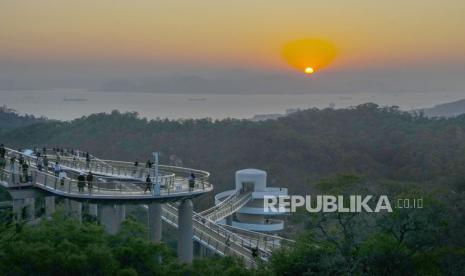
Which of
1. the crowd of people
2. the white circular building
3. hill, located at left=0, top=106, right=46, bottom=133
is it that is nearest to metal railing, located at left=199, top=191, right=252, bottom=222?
the white circular building

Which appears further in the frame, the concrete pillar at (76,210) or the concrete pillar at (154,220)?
the concrete pillar at (154,220)

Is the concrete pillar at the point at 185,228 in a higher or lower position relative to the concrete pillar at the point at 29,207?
lower

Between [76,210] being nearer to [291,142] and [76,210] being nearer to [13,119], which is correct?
[291,142]

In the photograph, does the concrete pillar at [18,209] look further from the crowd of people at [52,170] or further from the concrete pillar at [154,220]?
the concrete pillar at [154,220]

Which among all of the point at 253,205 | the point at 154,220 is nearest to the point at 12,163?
the point at 154,220

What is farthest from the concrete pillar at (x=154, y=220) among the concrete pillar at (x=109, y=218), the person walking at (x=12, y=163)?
the person walking at (x=12, y=163)

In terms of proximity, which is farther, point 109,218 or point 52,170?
point 52,170

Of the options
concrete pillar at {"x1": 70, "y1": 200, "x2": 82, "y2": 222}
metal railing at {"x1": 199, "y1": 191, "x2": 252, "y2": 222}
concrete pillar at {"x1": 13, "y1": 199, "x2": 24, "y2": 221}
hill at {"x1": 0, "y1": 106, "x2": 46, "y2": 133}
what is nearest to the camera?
concrete pillar at {"x1": 13, "y1": 199, "x2": 24, "y2": 221}

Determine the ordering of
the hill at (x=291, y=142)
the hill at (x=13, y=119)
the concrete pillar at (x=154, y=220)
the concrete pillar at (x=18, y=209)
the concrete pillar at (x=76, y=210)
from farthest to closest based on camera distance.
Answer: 1. the hill at (x=13, y=119)
2. the hill at (x=291, y=142)
3. the concrete pillar at (x=154, y=220)
4. the concrete pillar at (x=76, y=210)
5. the concrete pillar at (x=18, y=209)

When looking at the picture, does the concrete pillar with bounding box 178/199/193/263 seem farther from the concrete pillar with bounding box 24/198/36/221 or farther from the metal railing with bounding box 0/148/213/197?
the concrete pillar with bounding box 24/198/36/221

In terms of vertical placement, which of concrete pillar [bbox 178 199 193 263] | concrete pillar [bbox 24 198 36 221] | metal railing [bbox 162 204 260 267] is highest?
concrete pillar [bbox 24 198 36 221]

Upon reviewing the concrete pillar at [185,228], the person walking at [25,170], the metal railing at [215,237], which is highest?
the person walking at [25,170]

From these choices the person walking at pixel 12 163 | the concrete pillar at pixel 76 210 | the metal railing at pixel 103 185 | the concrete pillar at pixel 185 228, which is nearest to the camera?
the metal railing at pixel 103 185
